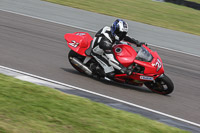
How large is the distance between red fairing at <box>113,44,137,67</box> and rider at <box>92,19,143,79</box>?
0.36ft

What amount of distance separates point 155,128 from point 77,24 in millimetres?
10933

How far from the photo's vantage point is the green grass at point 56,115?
5.15 metres

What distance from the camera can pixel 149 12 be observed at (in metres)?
20.6

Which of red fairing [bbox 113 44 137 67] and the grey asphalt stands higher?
red fairing [bbox 113 44 137 67]

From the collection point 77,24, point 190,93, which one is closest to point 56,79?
point 190,93

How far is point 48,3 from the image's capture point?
64.3 ft

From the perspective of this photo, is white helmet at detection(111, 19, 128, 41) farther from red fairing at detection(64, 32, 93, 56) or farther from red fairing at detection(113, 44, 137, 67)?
red fairing at detection(64, 32, 93, 56)

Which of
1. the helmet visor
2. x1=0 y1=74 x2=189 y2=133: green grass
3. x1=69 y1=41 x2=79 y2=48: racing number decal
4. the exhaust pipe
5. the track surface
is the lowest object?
the track surface

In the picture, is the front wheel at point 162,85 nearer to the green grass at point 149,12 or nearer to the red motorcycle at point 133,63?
the red motorcycle at point 133,63

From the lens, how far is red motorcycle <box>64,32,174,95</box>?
865cm

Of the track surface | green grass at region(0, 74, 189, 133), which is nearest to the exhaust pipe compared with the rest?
the track surface

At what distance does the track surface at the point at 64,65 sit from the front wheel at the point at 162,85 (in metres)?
0.15

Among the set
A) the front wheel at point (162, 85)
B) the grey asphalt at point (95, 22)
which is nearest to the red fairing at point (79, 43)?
the front wheel at point (162, 85)

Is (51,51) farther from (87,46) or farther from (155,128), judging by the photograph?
(155,128)
